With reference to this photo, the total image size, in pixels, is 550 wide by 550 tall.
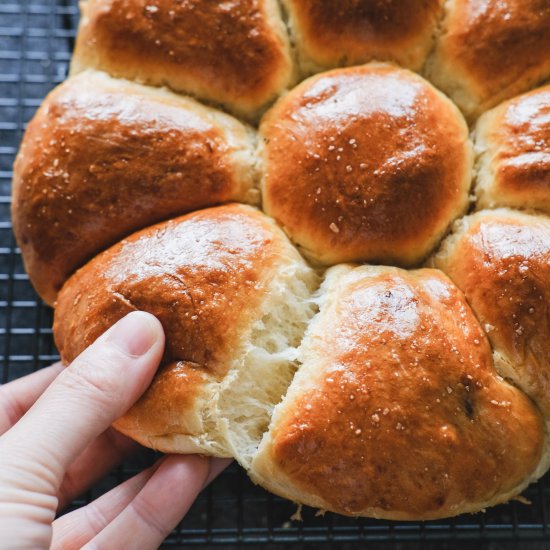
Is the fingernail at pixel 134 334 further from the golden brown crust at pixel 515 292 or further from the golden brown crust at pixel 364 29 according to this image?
the golden brown crust at pixel 364 29

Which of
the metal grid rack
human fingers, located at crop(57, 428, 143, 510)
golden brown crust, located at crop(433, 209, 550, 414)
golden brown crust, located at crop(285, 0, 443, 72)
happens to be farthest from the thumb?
golden brown crust, located at crop(285, 0, 443, 72)

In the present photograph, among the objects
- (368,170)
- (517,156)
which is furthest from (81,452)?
(517,156)

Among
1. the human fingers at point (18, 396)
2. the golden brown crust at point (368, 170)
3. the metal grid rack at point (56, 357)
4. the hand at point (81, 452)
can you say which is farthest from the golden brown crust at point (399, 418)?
the human fingers at point (18, 396)

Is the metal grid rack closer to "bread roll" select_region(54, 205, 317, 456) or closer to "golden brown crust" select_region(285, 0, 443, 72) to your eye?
"bread roll" select_region(54, 205, 317, 456)

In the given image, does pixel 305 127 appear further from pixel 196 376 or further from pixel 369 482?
pixel 369 482

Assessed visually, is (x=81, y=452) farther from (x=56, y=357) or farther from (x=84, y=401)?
(x=56, y=357)

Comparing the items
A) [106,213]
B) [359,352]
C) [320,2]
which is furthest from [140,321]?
[320,2]
